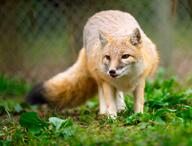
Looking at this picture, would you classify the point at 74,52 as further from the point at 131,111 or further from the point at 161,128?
the point at 161,128

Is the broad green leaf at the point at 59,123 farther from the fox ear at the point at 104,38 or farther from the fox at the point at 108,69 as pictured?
the fox ear at the point at 104,38

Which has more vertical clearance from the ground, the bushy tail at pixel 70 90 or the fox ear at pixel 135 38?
the fox ear at pixel 135 38

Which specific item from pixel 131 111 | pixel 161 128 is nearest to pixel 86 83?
pixel 131 111

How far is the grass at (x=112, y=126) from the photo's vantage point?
13.8 feet

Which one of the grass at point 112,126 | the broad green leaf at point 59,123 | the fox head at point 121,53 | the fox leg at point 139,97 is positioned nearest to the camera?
the grass at point 112,126

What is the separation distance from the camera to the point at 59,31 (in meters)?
8.43

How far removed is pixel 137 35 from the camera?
18.1 feet

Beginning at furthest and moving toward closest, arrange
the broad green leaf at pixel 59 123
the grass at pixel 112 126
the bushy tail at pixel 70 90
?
1. the bushy tail at pixel 70 90
2. the broad green leaf at pixel 59 123
3. the grass at pixel 112 126

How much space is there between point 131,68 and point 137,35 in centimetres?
32

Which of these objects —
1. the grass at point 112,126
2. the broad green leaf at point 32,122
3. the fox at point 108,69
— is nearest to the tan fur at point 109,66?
the fox at point 108,69

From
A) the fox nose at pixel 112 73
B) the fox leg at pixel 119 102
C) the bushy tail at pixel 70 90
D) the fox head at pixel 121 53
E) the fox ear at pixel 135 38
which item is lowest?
the fox leg at pixel 119 102

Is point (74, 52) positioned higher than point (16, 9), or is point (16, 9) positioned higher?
point (16, 9)

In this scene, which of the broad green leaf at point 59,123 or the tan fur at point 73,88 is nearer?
the broad green leaf at point 59,123

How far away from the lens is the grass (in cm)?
420
